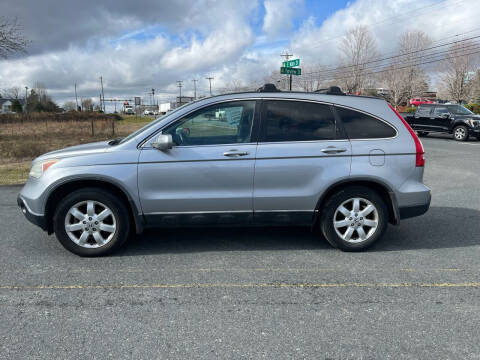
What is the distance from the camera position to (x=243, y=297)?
3.35 m

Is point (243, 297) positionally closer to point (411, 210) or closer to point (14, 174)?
point (411, 210)

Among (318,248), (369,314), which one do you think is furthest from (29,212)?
(369,314)

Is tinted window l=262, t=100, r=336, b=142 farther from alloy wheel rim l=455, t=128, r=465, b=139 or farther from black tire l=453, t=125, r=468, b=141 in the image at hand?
→ alloy wheel rim l=455, t=128, r=465, b=139

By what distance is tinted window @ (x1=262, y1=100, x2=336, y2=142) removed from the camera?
421 centimetres

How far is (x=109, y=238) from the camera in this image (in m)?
4.18

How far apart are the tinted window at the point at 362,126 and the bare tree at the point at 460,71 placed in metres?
58.2

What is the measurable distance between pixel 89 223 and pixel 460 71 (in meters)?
61.3

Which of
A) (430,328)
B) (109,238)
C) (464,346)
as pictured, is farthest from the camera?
(109,238)

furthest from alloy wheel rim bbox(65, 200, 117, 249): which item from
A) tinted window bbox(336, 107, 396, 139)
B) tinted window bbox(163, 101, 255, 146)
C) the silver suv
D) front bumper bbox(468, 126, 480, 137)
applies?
front bumper bbox(468, 126, 480, 137)

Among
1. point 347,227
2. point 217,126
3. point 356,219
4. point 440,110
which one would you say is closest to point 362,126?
point 356,219

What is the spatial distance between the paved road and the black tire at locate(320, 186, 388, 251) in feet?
0.44

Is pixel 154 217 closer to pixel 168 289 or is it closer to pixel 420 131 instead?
pixel 168 289

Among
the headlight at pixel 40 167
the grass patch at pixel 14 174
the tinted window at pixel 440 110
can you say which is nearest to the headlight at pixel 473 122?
the tinted window at pixel 440 110

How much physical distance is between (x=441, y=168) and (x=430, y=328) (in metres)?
8.79
